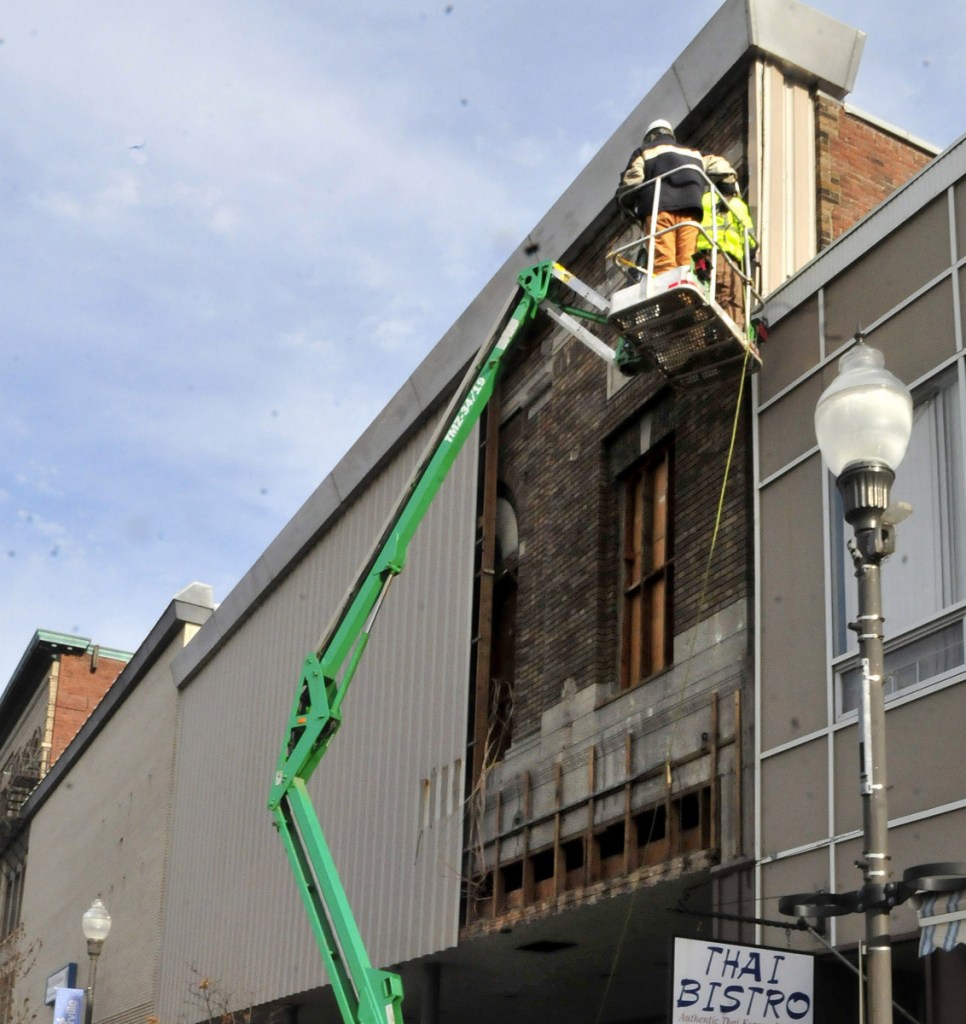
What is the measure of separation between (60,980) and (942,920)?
1263 inches

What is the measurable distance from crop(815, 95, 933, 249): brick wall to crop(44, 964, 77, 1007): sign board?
2785 cm

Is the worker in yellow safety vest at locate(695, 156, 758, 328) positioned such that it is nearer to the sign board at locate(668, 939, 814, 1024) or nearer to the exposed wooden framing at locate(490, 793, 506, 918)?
the sign board at locate(668, 939, 814, 1024)

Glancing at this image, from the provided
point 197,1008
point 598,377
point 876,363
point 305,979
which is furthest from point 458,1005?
point 876,363

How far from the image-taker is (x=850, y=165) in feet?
52.4

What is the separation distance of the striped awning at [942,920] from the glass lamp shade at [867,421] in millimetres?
3537

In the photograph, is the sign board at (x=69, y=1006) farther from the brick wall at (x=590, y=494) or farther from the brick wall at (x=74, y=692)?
the brick wall at (x=590, y=494)

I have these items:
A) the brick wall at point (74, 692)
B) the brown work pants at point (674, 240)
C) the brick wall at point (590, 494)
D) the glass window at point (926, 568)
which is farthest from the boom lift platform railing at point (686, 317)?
the brick wall at point (74, 692)

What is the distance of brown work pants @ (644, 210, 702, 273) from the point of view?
14.4 meters

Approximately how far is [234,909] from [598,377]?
1288 centimetres

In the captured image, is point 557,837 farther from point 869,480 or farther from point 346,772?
point 869,480

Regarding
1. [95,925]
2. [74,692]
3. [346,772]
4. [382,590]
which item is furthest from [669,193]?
[74,692]

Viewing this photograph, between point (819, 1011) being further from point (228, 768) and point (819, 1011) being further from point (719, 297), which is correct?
point (228, 768)

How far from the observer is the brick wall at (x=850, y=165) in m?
15.6

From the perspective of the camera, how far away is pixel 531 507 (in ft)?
61.0
